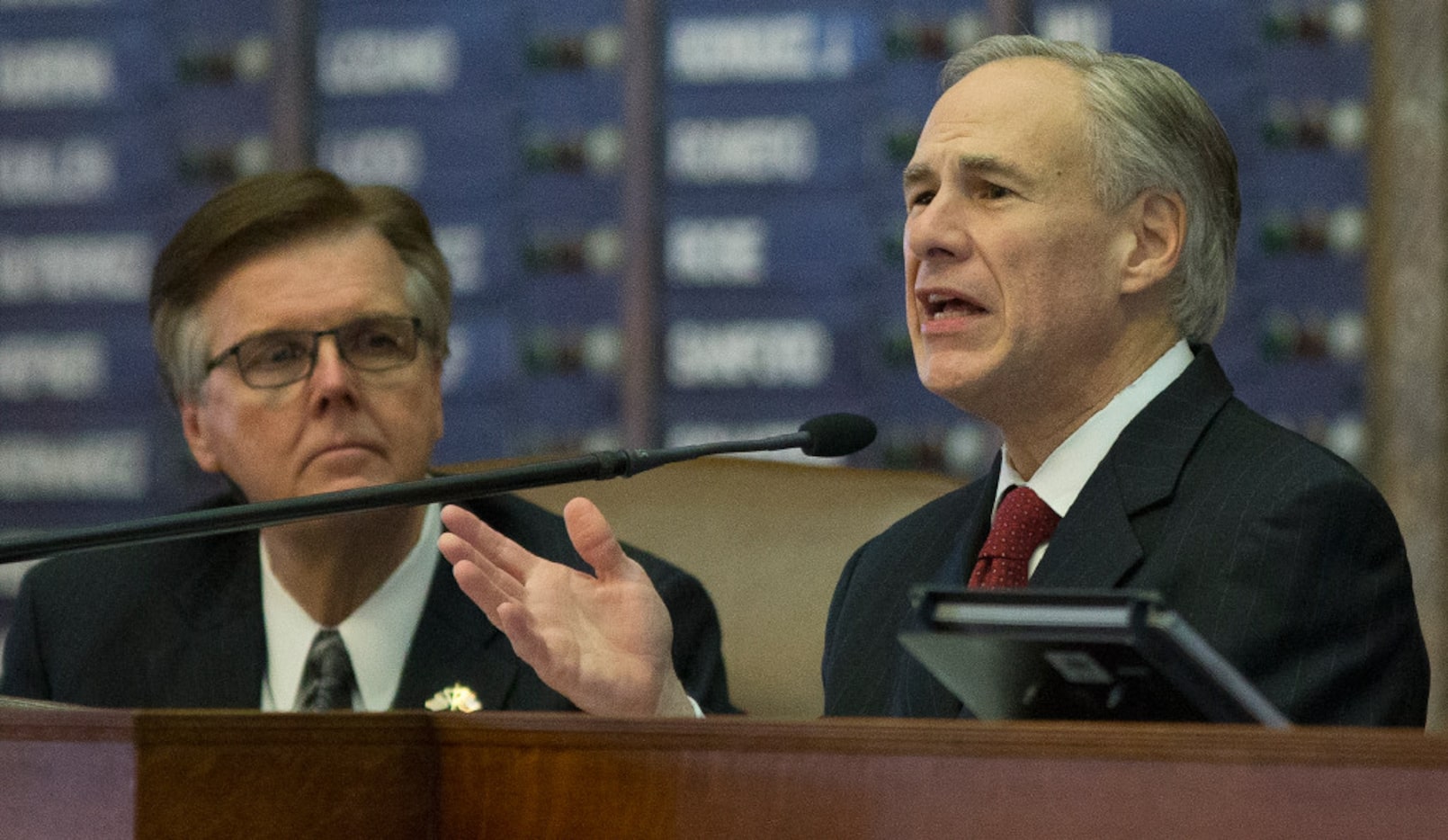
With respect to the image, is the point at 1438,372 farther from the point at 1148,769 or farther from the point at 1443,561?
the point at 1148,769

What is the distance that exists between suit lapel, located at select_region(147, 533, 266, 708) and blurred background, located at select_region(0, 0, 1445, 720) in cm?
266

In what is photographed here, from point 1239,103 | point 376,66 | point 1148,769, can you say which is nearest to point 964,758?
point 1148,769

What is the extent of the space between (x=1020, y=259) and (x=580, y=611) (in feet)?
1.82

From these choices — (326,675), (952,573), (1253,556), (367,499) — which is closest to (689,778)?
(367,499)

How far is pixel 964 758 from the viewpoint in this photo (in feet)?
3.05

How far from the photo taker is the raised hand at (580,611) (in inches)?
60.5

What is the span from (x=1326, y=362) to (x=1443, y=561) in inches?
23.2

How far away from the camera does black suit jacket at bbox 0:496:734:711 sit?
215cm

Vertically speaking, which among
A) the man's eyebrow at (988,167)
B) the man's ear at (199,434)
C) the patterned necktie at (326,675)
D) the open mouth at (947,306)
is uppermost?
the man's eyebrow at (988,167)

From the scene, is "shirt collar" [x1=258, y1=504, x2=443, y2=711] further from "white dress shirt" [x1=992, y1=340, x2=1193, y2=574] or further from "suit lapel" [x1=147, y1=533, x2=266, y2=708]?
"white dress shirt" [x1=992, y1=340, x2=1193, y2=574]

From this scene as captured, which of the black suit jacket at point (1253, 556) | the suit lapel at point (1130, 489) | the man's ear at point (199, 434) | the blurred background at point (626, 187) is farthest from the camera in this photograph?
the blurred background at point (626, 187)

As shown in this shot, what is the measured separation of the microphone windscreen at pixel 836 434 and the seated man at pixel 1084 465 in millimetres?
117

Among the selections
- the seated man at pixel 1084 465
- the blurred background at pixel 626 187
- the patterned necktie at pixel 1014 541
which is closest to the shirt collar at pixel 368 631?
the seated man at pixel 1084 465

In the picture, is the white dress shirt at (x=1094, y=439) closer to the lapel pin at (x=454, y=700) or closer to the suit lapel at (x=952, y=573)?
the suit lapel at (x=952, y=573)
